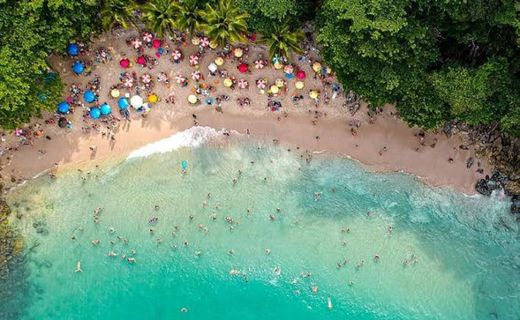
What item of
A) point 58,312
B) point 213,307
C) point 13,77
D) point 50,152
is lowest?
point 58,312

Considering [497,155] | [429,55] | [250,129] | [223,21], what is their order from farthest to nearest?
[250,129], [497,155], [223,21], [429,55]

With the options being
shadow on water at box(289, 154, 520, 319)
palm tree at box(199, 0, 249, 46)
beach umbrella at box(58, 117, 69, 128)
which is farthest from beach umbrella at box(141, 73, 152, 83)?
shadow on water at box(289, 154, 520, 319)

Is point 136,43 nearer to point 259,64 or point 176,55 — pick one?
point 176,55

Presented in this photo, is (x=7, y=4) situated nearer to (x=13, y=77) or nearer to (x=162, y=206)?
(x=13, y=77)

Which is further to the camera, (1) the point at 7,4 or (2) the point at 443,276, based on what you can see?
(2) the point at 443,276

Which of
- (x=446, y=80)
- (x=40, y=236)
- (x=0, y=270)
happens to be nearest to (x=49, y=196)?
(x=40, y=236)

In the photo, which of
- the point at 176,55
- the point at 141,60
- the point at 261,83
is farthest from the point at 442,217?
the point at 141,60
